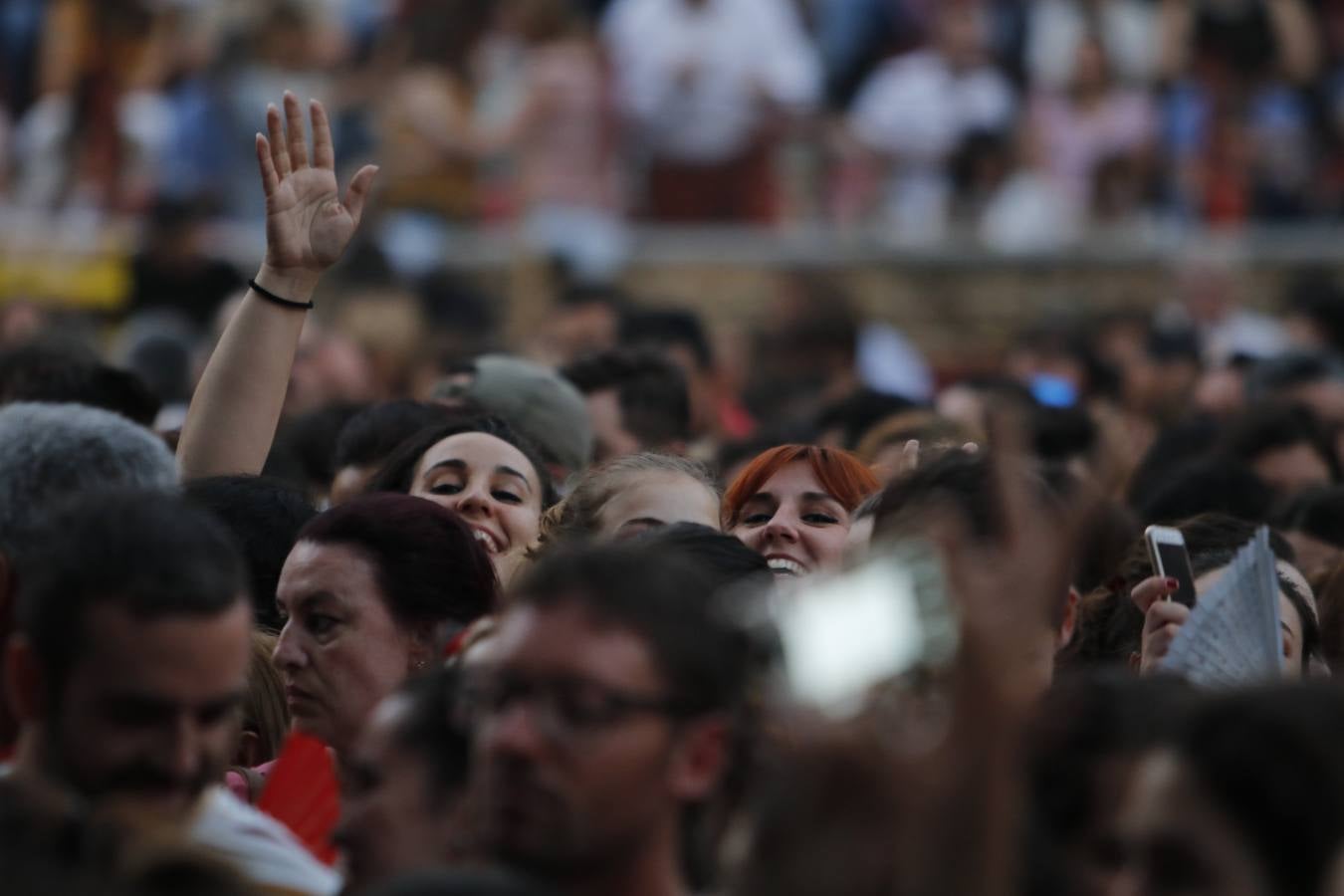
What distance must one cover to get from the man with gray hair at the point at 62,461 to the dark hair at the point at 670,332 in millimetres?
6057

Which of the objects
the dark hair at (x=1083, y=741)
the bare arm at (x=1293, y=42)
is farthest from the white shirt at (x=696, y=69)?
the dark hair at (x=1083, y=741)

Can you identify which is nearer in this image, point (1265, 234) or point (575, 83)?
point (575, 83)

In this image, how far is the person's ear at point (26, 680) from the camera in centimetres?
373

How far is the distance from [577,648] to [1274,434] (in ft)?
18.6

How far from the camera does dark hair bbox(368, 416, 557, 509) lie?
6.33 meters

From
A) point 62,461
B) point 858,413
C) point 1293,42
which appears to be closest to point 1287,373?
point 858,413

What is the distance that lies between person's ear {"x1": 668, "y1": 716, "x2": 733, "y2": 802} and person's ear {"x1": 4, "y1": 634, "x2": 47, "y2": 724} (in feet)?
3.04

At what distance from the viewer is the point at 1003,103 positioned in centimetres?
1609

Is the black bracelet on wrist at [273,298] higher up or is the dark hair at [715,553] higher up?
the black bracelet on wrist at [273,298]

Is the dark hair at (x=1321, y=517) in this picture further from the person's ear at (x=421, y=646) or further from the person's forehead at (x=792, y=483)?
the person's ear at (x=421, y=646)

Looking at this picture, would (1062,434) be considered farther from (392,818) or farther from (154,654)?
(154,654)

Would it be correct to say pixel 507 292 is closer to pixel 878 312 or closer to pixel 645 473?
pixel 878 312

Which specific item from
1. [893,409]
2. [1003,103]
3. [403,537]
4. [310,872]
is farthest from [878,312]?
[310,872]

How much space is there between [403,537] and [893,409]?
14.3 ft
